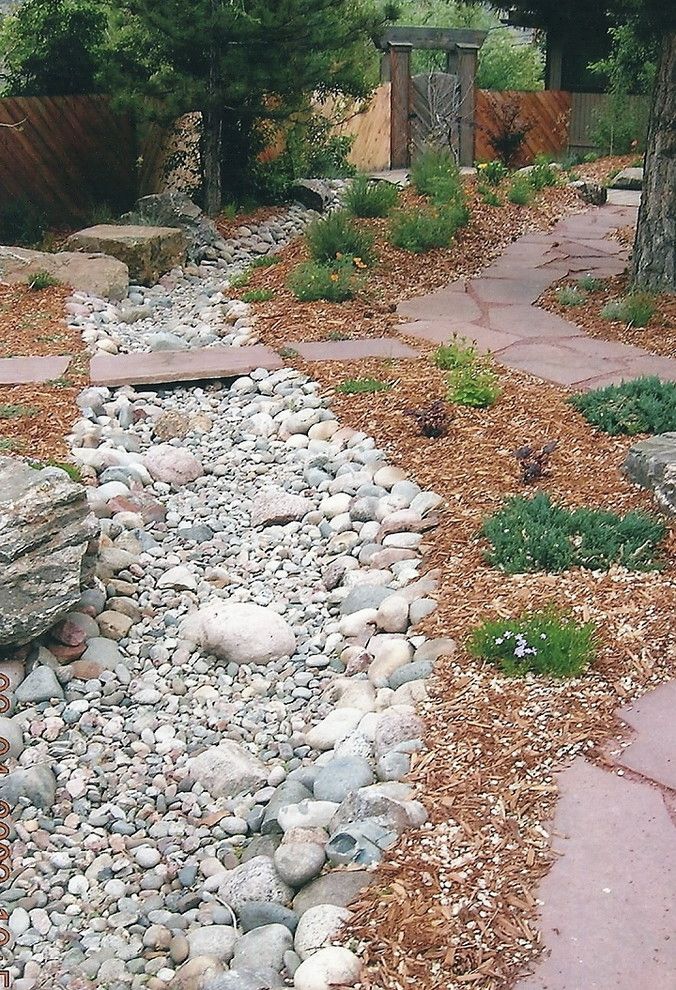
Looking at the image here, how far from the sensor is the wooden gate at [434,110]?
15.1 metres

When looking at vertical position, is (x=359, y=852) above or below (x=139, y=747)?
above

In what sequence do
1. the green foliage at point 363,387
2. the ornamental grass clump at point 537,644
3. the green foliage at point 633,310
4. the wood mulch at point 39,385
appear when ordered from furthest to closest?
the green foliage at point 633,310 → the green foliage at point 363,387 → the wood mulch at point 39,385 → the ornamental grass clump at point 537,644

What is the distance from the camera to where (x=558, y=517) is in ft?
12.1

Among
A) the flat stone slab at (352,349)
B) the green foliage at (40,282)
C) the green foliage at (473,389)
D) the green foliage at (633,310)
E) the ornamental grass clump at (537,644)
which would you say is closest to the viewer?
the ornamental grass clump at (537,644)

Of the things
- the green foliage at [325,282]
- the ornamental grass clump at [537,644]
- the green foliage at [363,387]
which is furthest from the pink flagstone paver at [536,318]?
the ornamental grass clump at [537,644]

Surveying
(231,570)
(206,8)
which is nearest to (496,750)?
(231,570)

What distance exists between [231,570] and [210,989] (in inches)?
88.1

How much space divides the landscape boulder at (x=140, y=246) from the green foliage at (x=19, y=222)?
1383mm

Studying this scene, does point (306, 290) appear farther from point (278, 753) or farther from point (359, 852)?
point (359, 852)

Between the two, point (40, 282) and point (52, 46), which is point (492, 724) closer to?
point (40, 282)

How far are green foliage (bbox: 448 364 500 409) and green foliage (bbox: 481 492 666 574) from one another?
1.32m

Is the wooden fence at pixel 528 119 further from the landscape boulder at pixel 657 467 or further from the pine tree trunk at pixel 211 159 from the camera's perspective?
the landscape boulder at pixel 657 467

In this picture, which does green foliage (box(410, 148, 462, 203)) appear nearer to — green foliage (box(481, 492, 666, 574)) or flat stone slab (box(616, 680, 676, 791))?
green foliage (box(481, 492, 666, 574))

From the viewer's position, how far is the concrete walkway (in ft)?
6.56
